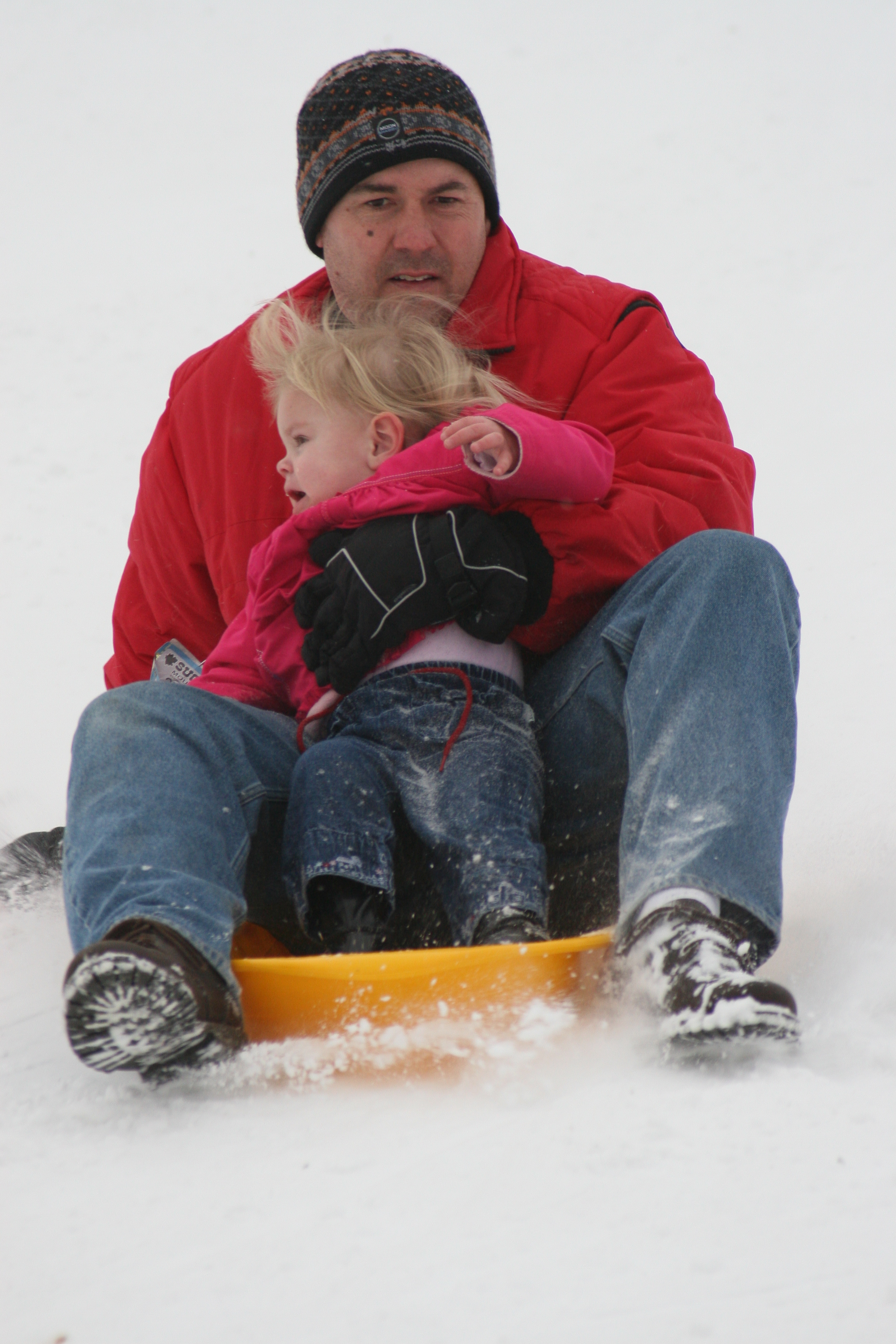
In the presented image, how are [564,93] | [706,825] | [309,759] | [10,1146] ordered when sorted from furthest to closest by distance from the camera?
[564,93] < [309,759] < [706,825] < [10,1146]

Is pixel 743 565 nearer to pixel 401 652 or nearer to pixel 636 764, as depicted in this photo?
pixel 636 764

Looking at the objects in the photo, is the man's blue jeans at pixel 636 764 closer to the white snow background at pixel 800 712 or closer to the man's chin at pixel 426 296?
the white snow background at pixel 800 712

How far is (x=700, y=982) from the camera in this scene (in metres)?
0.95

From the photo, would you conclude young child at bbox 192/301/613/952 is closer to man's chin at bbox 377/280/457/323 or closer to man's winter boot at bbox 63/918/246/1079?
man's chin at bbox 377/280/457/323

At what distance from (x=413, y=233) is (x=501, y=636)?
66 centimetres

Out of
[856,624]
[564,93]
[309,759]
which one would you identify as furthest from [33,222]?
[309,759]

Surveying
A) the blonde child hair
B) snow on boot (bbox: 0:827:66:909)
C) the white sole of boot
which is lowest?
snow on boot (bbox: 0:827:66:909)

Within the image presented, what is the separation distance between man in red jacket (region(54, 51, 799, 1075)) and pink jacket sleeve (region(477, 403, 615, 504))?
1.2 inches

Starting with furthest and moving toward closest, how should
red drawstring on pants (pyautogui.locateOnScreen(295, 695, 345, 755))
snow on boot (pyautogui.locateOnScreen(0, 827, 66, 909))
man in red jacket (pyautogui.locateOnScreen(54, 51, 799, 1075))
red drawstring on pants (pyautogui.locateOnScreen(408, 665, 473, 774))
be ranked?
snow on boot (pyautogui.locateOnScreen(0, 827, 66, 909)) < red drawstring on pants (pyautogui.locateOnScreen(295, 695, 345, 755)) < red drawstring on pants (pyautogui.locateOnScreen(408, 665, 473, 774)) < man in red jacket (pyautogui.locateOnScreen(54, 51, 799, 1075))

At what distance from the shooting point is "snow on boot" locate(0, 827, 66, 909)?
5.61 ft

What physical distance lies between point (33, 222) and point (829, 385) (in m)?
3.90

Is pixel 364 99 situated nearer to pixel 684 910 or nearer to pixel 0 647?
pixel 684 910

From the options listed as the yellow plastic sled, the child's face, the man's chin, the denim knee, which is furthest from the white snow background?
the man's chin

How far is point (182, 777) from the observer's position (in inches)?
45.5
